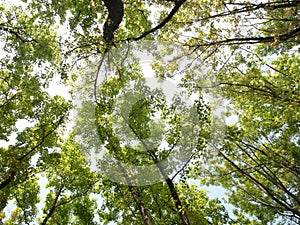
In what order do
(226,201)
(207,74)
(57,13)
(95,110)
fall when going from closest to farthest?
(57,13)
(207,74)
(95,110)
(226,201)

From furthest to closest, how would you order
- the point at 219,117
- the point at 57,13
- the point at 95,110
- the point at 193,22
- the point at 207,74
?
the point at 219,117
the point at 95,110
the point at 207,74
the point at 57,13
the point at 193,22

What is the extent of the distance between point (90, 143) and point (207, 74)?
6.15m

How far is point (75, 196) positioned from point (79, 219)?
1.35m

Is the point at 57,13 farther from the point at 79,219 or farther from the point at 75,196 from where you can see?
the point at 79,219

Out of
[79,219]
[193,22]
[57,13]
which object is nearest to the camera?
[193,22]

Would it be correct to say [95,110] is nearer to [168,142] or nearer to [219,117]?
[168,142]

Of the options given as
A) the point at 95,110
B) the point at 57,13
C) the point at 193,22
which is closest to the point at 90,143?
the point at 95,110

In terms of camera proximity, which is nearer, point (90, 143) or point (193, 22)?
point (193, 22)

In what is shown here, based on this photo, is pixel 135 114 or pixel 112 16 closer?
pixel 112 16

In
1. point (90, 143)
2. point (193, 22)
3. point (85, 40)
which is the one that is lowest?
point (193, 22)

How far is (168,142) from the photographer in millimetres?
9969

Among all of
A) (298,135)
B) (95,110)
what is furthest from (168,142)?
(298,135)

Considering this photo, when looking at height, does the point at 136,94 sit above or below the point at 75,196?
above

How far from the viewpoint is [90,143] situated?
12125mm
